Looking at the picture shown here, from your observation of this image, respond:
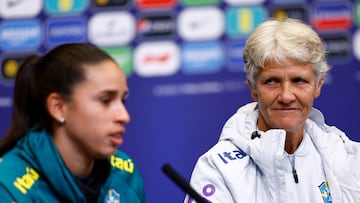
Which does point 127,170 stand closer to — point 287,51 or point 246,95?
point 287,51

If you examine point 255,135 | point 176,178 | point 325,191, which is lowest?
point 325,191

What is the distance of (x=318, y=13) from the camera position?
2.55 m

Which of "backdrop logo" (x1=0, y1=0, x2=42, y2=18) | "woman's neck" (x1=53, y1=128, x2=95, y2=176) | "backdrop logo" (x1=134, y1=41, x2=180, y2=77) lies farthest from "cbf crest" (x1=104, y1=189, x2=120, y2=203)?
"backdrop logo" (x1=0, y1=0, x2=42, y2=18)

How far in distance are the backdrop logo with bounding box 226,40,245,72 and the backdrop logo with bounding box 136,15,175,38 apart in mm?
217

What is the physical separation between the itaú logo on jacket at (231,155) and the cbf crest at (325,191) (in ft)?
0.62

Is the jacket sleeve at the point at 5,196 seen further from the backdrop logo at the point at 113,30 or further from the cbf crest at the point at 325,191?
the backdrop logo at the point at 113,30

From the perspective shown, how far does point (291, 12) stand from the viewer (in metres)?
2.56

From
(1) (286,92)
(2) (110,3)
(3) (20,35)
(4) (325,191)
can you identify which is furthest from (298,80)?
(3) (20,35)

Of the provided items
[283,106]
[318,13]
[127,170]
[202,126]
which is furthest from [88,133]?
[318,13]

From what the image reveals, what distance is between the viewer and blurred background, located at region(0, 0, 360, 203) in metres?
2.53

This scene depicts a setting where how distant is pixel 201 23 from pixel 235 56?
17 centimetres

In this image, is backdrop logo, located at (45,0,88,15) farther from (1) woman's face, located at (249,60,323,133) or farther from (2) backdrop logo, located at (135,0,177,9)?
(1) woman's face, located at (249,60,323,133)

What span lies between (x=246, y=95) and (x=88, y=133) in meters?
1.23

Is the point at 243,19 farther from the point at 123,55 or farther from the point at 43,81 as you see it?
the point at 43,81
